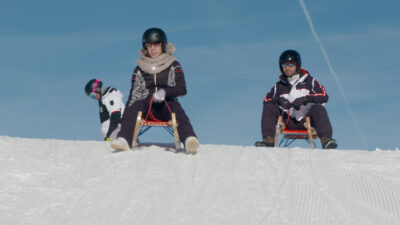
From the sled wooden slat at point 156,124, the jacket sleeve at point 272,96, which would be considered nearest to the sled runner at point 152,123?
the sled wooden slat at point 156,124

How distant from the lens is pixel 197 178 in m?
5.30

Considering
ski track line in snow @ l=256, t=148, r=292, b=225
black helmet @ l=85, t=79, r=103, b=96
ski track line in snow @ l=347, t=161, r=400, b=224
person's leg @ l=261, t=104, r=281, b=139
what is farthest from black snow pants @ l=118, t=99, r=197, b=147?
black helmet @ l=85, t=79, r=103, b=96

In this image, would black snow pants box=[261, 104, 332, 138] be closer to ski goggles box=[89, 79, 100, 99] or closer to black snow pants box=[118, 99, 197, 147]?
black snow pants box=[118, 99, 197, 147]

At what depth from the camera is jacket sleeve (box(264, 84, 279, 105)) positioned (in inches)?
316

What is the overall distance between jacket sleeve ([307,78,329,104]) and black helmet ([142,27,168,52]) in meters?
2.21

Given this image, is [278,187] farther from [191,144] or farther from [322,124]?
[322,124]

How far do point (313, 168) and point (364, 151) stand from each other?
135 cm

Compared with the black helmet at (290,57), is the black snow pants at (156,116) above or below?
below

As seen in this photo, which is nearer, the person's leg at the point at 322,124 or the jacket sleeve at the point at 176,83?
the jacket sleeve at the point at 176,83

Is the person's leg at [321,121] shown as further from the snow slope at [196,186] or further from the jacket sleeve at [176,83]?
the jacket sleeve at [176,83]

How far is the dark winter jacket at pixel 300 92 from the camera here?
775 centimetres

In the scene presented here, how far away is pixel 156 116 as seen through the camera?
6723mm

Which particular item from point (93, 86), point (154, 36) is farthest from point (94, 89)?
point (154, 36)

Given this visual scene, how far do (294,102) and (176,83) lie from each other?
187 cm
